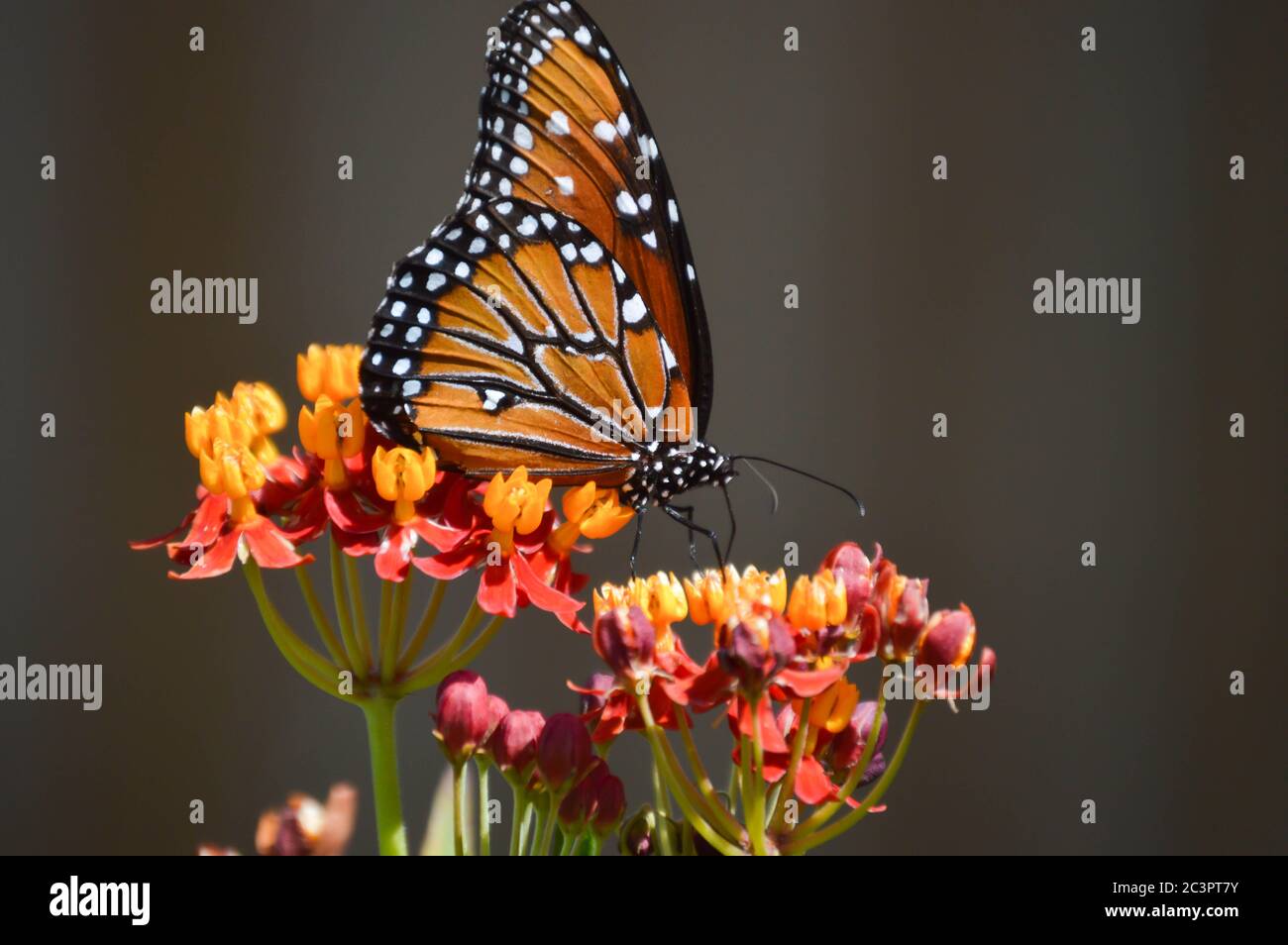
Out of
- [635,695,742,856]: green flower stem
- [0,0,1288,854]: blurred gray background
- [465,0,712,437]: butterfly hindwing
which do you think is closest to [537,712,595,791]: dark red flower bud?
[635,695,742,856]: green flower stem

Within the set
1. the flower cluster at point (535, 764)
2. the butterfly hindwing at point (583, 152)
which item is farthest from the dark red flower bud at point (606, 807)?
the butterfly hindwing at point (583, 152)

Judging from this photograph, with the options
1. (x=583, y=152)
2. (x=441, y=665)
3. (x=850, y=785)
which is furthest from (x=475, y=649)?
(x=583, y=152)

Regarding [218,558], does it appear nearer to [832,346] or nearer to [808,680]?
[808,680]

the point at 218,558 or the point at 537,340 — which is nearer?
the point at 218,558

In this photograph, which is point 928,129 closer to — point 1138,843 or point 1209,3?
point 1209,3

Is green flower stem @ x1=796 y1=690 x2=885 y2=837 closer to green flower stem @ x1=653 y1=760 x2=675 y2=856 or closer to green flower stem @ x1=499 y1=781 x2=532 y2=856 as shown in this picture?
green flower stem @ x1=653 y1=760 x2=675 y2=856

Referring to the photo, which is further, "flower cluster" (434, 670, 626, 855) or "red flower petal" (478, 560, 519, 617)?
"red flower petal" (478, 560, 519, 617)

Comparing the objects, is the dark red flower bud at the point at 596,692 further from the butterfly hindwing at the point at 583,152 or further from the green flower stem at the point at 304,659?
the butterfly hindwing at the point at 583,152

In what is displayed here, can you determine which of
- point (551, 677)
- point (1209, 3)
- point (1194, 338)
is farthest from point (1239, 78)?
point (551, 677)
